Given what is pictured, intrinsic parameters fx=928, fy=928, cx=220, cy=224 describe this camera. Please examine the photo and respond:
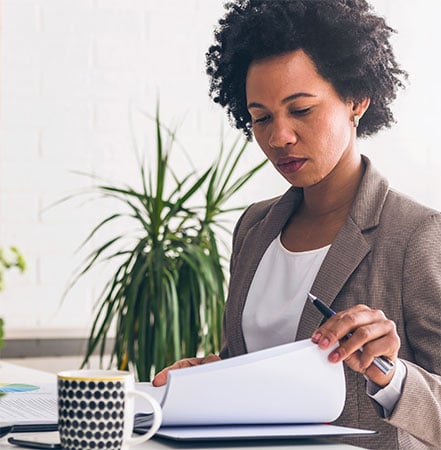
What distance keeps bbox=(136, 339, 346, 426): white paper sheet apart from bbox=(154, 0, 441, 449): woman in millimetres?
162

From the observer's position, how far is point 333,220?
1782 mm

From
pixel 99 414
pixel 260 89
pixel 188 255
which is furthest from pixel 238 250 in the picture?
pixel 99 414

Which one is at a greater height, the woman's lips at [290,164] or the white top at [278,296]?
the woman's lips at [290,164]

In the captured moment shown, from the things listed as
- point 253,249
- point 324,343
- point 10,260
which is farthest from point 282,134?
point 10,260

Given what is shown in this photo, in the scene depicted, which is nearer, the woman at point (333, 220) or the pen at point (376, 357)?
the pen at point (376, 357)

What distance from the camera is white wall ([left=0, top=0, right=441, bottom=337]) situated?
9.79ft

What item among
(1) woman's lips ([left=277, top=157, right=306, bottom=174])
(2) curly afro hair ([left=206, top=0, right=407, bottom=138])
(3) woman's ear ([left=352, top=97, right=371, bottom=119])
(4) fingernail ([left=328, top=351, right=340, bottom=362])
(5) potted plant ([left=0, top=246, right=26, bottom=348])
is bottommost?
(4) fingernail ([left=328, top=351, right=340, bottom=362])

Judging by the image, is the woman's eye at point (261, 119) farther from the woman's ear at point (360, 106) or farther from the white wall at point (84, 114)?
the white wall at point (84, 114)

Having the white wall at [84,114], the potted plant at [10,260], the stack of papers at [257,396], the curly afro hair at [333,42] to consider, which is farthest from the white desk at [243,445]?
the white wall at [84,114]

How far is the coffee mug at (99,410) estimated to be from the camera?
3.22 feet

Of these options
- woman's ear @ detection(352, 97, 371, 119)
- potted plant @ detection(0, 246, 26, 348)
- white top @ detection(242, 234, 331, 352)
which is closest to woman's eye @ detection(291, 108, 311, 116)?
woman's ear @ detection(352, 97, 371, 119)

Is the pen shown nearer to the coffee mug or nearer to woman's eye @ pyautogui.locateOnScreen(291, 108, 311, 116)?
the coffee mug

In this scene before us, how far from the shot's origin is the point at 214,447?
114cm

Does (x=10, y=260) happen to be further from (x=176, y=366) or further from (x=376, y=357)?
(x=376, y=357)
